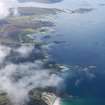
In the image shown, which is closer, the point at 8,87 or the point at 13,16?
the point at 8,87

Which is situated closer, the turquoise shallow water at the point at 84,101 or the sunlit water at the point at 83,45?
the turquoise shallow water at the point at 84,101

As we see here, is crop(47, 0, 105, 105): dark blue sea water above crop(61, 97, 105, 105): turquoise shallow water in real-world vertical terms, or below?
above

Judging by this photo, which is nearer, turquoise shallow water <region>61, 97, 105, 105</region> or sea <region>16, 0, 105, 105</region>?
turquoise shallow water <region>61, 97, 105, 105</region>

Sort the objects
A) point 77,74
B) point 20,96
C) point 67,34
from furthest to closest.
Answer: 1. point 67,34
2. point 77,74
3. point 20,96

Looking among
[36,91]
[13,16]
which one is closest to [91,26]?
[13,16]

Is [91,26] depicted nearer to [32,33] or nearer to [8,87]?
[32,33]

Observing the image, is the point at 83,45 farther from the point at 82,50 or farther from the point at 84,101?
the point at 84,101

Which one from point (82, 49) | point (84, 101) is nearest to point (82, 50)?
point (82, 49)

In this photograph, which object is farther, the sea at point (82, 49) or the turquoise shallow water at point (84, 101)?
the sea at point (82, 49)

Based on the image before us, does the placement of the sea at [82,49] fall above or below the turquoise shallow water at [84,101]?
above

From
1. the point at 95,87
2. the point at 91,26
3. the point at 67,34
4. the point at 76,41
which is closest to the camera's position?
the point at 95,87

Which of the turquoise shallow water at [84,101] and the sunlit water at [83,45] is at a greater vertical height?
the sunlit water at [83,45]
